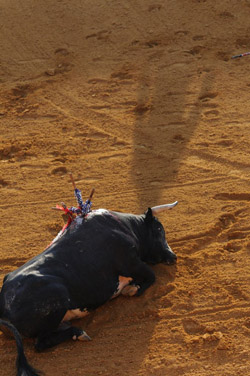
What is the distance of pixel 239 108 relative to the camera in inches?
394

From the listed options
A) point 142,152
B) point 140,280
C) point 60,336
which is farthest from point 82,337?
point 142,152

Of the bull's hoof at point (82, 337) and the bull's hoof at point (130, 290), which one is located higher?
the bull's hoof at point (82, 337)

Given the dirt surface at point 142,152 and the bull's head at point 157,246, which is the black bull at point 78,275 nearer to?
the bull's head at point 157,246

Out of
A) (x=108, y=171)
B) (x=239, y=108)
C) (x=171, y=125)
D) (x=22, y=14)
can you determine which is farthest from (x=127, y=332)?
(x=22, y=14)

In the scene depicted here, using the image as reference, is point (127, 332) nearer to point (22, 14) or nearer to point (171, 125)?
point (171, 125)

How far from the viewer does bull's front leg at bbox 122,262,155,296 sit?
6695mm

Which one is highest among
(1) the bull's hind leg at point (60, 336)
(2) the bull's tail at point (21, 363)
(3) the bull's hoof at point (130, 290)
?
(2) the bull's tail at point (21, 363)

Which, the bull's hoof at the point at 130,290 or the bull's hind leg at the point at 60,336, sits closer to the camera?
the bull's hind leg at the point at 60,336

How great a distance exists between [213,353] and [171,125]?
445 cm

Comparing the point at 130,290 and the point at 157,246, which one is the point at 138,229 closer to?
the point at 157,246

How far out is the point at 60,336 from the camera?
6102mm

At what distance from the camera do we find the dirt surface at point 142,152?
6172 mm

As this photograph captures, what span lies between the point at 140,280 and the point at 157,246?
467mm

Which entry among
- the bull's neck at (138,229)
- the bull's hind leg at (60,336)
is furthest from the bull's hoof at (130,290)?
the bull's hind leg at (60,336)
